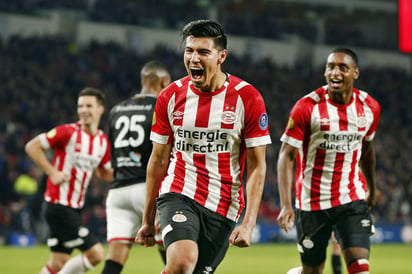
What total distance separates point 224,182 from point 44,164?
337 cm

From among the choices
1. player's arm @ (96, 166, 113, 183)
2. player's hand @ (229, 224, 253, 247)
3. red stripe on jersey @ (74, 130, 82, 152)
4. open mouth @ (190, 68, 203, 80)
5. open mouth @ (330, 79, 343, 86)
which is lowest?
player's arm @ (96, 166, 113, 183)

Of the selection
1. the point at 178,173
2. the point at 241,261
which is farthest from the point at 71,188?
the point at 241,261

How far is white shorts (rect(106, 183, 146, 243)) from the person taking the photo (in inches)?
271

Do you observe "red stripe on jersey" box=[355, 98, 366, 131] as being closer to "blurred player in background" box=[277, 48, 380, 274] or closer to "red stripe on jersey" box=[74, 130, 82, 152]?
"blurred player in background" box=[277, 48, 380, 274]

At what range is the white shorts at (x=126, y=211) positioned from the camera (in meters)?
6.89

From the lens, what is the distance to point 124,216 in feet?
23.0

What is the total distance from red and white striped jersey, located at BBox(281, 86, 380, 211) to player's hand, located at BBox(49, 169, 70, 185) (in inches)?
96.4

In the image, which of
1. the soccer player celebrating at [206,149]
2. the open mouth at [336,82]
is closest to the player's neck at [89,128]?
the open mouth at [336,82]

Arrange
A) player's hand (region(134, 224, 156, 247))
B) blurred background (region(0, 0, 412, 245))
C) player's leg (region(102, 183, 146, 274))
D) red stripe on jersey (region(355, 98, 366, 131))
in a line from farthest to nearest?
1. blurred background (region(0, 0, 412, 245))
2. player's leg (region(102, 183, 146, 274))
3. red stripe on jersey (region(355, 98, 366, 131))
4. player's hand (region(134, 224, 156, 247))

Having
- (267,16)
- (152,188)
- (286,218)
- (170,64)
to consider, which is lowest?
(286,218)

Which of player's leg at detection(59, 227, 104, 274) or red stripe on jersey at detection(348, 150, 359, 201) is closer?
red stripe on jersey at detection(348, 150, 359, 201)

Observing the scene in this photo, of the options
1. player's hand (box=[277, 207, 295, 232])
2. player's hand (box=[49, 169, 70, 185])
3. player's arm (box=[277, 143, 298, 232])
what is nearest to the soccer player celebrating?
player's hand (box=[277, 207, 295, 232])

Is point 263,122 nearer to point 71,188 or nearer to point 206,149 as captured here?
point 206,149

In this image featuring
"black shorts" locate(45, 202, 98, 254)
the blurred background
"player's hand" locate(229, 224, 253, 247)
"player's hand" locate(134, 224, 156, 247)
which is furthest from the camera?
the blurred background
